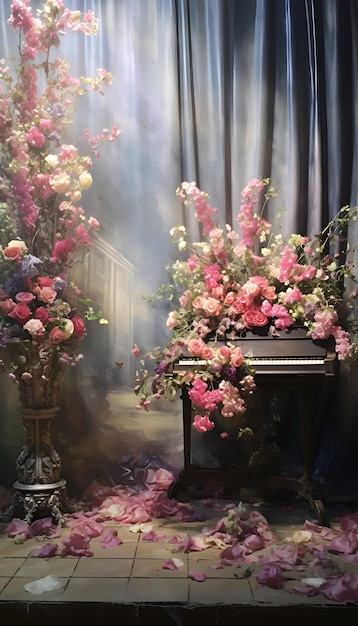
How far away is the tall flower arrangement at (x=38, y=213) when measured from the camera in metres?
2.86

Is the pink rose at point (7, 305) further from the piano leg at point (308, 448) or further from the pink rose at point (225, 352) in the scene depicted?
the piano leg at point (308, 448)

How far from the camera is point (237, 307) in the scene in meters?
3.09

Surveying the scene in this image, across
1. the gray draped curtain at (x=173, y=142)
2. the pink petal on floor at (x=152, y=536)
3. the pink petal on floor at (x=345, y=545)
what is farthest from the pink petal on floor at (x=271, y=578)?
the gray draped curtain at (x=173, y=142)

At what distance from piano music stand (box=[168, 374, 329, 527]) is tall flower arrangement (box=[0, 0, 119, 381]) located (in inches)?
27.9

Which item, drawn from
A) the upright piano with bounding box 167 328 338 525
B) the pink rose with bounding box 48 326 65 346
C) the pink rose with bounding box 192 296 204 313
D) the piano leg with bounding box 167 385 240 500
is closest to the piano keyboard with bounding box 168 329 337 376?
the upright piano with bounding box 167 328 338 525

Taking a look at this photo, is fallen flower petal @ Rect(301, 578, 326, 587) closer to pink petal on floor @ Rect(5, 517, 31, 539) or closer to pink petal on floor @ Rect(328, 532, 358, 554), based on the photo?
pink petal on floor @ Rect(328, 532, 358, 554)

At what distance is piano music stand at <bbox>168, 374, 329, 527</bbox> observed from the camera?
3.00 m

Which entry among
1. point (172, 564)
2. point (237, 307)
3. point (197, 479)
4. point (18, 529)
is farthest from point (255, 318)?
point (18, 529)

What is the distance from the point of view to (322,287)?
123 inches

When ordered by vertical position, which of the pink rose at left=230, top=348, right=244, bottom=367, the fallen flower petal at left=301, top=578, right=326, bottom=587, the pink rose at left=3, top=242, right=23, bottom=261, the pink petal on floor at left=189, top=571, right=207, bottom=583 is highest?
the pink rose at left=3, top=242, right=23, bottom=261

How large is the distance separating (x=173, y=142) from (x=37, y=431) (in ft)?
5.66

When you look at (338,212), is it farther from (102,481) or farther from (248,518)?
(102,481)

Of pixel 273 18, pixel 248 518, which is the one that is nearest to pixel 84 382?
pixel 248 518

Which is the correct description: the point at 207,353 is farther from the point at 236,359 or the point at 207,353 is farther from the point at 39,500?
the point at 39,500
